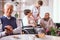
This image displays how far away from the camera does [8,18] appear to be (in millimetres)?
1556

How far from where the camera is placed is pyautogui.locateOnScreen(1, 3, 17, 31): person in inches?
60.4

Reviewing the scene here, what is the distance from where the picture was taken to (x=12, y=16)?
157cm

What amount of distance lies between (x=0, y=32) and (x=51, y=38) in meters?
0.59

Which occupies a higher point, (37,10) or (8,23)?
(37,10)

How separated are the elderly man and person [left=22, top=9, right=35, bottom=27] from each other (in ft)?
0.37

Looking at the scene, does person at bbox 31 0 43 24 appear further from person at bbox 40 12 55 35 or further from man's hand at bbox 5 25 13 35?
man's hand at bbox 5 25 13 35

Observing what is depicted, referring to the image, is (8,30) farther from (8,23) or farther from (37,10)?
(37,10)

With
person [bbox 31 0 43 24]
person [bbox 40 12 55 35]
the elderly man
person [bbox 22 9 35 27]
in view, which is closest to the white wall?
person [bbox 40 12 55 35]

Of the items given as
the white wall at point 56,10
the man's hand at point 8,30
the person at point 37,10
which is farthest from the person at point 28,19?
the white wall at point 56,10

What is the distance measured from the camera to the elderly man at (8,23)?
60.5 inches

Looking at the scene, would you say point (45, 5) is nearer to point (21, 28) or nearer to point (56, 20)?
point (56, 20)

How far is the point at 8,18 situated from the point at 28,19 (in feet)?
0.77

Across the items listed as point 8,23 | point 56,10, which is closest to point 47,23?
point 56,10

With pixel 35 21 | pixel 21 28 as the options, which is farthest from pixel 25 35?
pixel 35 21
